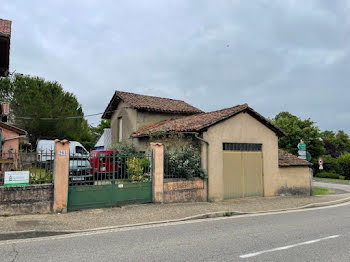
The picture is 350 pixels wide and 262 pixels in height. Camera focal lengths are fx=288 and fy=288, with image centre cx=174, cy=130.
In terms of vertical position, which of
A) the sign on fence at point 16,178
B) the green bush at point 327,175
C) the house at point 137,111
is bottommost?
the green bush at point 327,175

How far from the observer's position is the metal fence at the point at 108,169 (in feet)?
31.9

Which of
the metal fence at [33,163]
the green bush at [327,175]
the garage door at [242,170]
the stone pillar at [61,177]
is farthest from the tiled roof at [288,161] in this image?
the green bush at [327,175]

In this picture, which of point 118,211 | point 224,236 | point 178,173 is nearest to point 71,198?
point 118,211

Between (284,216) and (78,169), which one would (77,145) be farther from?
(284,216)

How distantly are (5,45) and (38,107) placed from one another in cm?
1453

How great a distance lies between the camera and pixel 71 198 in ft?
30.8

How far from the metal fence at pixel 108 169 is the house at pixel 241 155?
102 inches

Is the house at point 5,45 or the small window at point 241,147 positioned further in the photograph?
the small window at point 241,147

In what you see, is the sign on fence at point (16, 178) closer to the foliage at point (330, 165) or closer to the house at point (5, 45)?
the house at point (5, 45)

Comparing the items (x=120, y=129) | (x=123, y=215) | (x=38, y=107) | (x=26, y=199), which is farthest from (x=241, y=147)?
(x=38, y=107)

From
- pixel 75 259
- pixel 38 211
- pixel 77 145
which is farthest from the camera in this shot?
pixel 77 145

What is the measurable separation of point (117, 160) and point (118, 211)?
1977mm

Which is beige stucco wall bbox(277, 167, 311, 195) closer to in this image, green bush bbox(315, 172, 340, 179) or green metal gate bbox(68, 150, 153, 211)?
green metal gate bbox(68, 150, 153, 211)

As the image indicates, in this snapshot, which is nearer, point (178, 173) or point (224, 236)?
point (224, 236)
